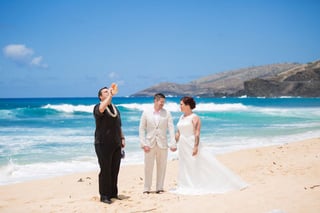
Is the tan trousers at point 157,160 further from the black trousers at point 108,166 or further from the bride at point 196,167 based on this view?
the black trousers at point 108,166

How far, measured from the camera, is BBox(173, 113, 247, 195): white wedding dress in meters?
6.66

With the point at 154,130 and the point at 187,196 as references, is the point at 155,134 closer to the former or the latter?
the point at 154,130

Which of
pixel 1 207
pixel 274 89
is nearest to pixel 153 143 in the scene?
pixel 1 207

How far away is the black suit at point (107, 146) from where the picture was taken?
19.8 ft

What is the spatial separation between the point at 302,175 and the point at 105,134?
3.97m

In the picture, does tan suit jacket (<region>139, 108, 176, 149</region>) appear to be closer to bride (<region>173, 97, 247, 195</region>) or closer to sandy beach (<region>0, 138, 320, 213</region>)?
bride (<region>173, 97, 247, 195</region>)

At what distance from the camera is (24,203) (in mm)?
6883

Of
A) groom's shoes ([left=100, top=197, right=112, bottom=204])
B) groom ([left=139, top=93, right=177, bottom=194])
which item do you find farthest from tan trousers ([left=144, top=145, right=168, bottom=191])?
groom's shoes ([left=100, top=197, right=112, bottom=204])

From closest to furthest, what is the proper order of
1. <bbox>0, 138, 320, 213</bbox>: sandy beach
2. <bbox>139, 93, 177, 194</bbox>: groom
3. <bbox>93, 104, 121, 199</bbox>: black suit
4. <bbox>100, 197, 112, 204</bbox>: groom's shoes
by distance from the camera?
<bbox>0, 138, 320, 213</bbox>: sandy beach < <bbox>93, 104, 121, 199</bbox>: black suit < <bbox>100, 197, 112, 204</bbox>: groom's shoes < <bbox>139, 93, 177, 194</bbox>: groom

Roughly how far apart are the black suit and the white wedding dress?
121 cm

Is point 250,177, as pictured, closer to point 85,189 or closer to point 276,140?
point 85,189

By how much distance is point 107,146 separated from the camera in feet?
20.0

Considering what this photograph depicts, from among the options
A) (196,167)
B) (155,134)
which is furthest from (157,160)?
(196,167)

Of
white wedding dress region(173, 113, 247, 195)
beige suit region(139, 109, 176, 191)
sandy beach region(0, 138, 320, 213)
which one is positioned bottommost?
sandy beach region(0, 138, 320, 213)
